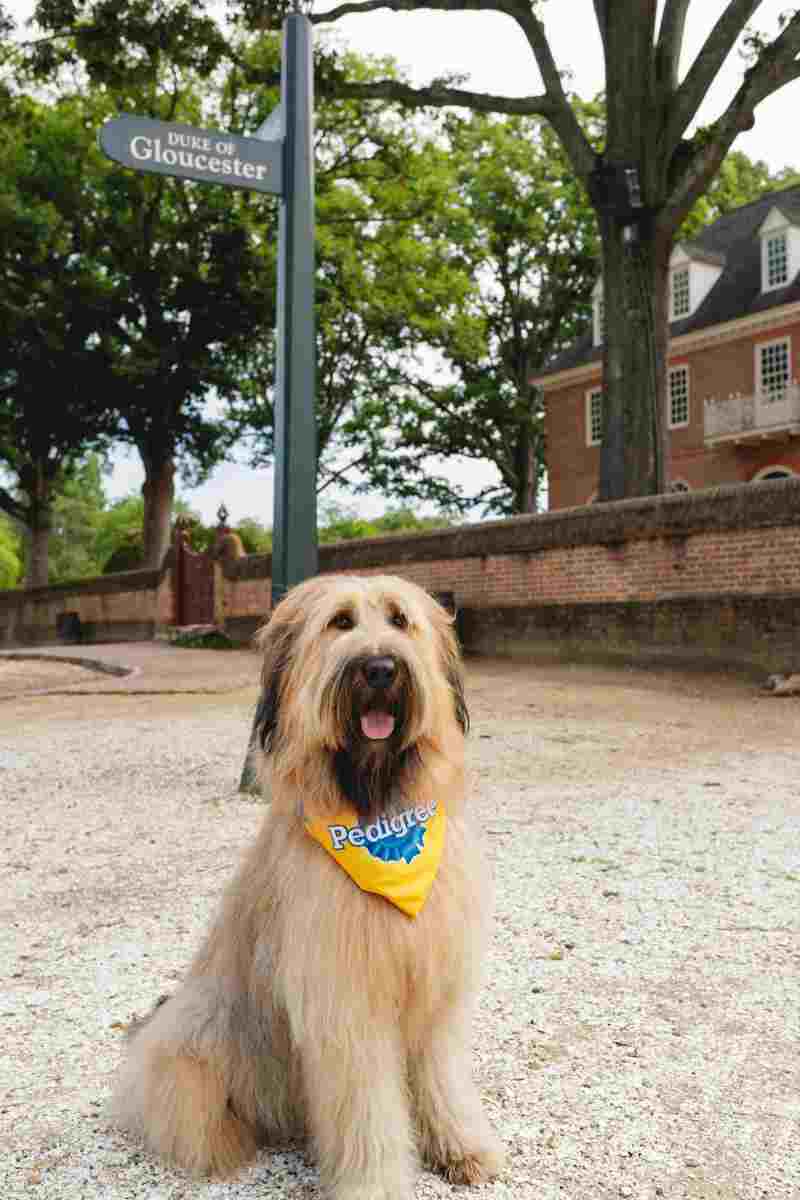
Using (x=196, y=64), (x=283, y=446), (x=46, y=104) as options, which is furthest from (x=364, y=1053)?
(x=46, y=104)

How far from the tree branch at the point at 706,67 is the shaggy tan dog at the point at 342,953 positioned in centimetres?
1401

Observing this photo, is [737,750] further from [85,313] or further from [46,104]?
[46,104]

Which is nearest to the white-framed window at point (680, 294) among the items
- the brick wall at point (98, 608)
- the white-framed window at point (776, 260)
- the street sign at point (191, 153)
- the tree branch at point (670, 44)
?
the white-framed window at point (776, 260)

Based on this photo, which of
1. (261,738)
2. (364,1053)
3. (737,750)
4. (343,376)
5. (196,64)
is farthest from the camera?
(343,376)

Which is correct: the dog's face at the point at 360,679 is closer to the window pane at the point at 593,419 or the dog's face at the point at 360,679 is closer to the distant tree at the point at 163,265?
the distant tree at the point at 163,265

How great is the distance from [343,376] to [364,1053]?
3361cm

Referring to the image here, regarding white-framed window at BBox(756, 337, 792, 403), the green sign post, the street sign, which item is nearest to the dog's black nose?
the green sign post

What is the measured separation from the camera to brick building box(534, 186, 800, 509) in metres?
28.8

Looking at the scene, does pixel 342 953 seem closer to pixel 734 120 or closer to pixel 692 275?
pixel 734 120

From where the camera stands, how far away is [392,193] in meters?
29.8

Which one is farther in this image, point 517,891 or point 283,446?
point 283,446

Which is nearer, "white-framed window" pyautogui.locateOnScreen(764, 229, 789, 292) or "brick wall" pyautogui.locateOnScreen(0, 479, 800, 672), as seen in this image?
"brick wall" pyautogui.locateOnScreen(0, 479, 800, 672)

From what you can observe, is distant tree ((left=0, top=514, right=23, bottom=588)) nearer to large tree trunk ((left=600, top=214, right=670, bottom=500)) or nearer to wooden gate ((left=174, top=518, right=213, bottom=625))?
wooden gate ((left=174, top=518, right=213, bottom=625))

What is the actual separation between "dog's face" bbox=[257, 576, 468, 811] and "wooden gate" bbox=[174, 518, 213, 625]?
22682 millimetres
